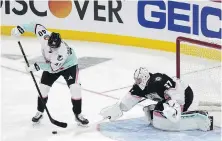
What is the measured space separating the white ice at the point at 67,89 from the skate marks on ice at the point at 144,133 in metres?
0.13

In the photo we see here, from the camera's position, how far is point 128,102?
569 centimetres

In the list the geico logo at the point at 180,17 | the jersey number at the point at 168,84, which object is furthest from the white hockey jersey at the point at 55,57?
the geico logo at the point at 180,17

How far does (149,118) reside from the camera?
5703 mm

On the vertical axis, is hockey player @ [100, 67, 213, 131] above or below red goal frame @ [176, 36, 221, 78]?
below

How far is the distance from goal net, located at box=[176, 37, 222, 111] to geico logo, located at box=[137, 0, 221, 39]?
2.00m

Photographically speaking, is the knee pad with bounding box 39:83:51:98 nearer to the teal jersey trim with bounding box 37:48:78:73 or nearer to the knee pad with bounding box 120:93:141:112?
the teal jersey trim with bounding box 37:48:78:73

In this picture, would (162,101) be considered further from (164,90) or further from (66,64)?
(66,64)

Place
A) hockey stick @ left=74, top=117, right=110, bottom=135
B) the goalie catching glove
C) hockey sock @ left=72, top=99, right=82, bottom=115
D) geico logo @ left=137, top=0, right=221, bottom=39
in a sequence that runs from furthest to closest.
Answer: geico logo @ left=137, top=0, right=221, bottom=39, hockey sock @ left=72, top=99, right=82, bottom=115, hockey stick @ left=74, top=117, right=110, bottom=135, the goalie catching glove

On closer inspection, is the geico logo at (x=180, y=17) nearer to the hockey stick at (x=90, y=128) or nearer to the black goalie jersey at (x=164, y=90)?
the black goalie jersey at (x=164, y=90)

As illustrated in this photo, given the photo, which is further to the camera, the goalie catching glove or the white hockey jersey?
the white hockey jersey

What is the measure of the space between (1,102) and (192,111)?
202 cm

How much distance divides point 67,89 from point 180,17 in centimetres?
211

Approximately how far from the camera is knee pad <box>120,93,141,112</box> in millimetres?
5668

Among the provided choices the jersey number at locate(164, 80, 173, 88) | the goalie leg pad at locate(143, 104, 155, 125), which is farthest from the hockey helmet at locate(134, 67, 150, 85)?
the goalie leg pad at locate(143, 104, 155, 125)
